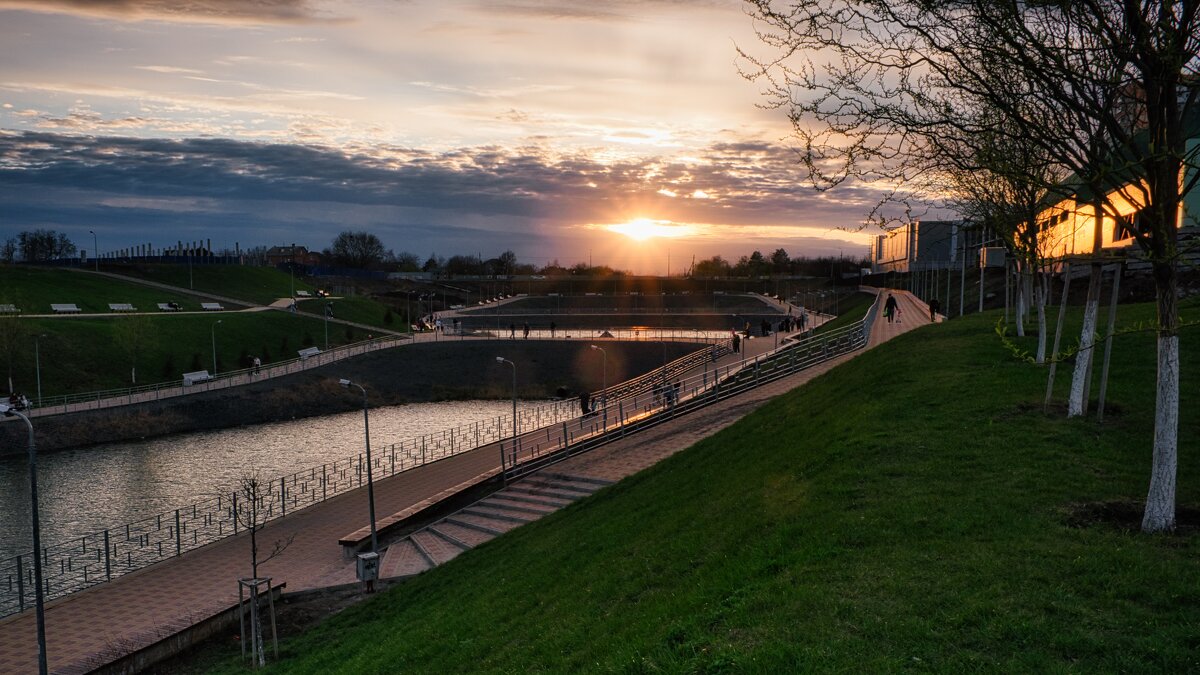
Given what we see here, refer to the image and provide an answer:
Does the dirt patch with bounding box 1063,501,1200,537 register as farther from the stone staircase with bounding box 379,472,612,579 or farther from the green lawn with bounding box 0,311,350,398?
the green lawn with bounding box 0,311,350,398

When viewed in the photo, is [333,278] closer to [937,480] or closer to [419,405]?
[419,405]

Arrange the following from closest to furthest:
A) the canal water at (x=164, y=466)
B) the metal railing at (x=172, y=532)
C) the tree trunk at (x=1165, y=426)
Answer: the tree trunk at (x=1165, y=426) < the metal railing at (x=172, y=532) < the canal water at (x=164, y=466)

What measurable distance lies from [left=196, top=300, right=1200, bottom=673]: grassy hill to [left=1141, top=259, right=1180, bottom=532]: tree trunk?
0.36 meters

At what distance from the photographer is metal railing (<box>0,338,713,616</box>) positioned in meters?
25.4

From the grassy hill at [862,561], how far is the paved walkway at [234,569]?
3698 mm

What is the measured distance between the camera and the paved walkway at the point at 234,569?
19.6 m

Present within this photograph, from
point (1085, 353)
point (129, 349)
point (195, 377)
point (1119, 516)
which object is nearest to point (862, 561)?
point (1119, 516)

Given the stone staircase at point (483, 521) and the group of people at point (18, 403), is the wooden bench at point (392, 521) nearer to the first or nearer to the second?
the stone staircase at point (483, 521)

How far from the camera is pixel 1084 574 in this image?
28.6 ft

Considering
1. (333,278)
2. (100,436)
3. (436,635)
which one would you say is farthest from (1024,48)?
(333,278)

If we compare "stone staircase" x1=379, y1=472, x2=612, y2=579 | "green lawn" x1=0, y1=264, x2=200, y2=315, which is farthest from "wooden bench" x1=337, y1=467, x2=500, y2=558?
"green lawn" x1=0, y1=264, x2=200, y2=315

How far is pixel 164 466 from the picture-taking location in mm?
44844

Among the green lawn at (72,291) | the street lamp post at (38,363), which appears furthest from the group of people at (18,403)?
the green lawn at (72,291)

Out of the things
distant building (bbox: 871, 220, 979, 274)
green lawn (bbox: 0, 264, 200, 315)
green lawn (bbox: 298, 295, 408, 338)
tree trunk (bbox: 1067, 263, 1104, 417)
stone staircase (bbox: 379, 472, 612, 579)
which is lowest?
stone staircase (bbox: 379, 472, 612, 579)
